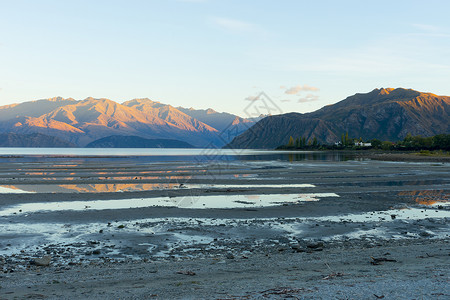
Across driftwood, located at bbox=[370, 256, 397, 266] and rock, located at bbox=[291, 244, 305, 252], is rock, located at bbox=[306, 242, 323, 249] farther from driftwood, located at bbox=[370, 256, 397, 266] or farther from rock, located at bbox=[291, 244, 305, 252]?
driftwood, located at bbox=[370, 256, 397, 266]

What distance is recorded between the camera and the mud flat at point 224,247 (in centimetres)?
999

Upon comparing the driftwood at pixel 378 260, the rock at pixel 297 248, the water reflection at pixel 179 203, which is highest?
the driftwood at pixel 378 260

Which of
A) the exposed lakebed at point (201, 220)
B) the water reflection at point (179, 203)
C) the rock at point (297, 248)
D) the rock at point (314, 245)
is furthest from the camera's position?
the water reflection at point (179, 203)

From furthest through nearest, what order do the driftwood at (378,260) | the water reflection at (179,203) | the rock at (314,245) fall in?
the water reflection at (179,203) < the rock at (314,245) < the driftwood at (378,260)

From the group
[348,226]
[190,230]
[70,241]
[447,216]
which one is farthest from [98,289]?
[447,216]

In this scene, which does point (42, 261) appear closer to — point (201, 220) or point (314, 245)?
point (201, 220)

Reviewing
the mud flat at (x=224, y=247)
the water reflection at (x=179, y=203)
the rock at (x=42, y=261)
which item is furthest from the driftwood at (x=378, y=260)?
the water reflection at (x=179, y=203)

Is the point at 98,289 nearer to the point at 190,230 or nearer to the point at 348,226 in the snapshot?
the point at 190,230

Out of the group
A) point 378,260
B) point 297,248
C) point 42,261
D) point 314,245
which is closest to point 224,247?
point 297,248

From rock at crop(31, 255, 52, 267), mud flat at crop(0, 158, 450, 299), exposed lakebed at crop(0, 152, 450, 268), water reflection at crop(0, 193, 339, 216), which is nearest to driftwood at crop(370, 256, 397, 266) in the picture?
mud flat at crop(0, 158, 450, 299)

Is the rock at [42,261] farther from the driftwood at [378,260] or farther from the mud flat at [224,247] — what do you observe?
the driftwood at [378,260]

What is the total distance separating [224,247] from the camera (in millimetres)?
15648

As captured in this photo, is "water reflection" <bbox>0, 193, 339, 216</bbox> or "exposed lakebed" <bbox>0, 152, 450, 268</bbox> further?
"water reflection" <bbox>0, 193, 339, 216</bbox>

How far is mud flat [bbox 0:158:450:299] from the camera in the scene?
32.8ft
